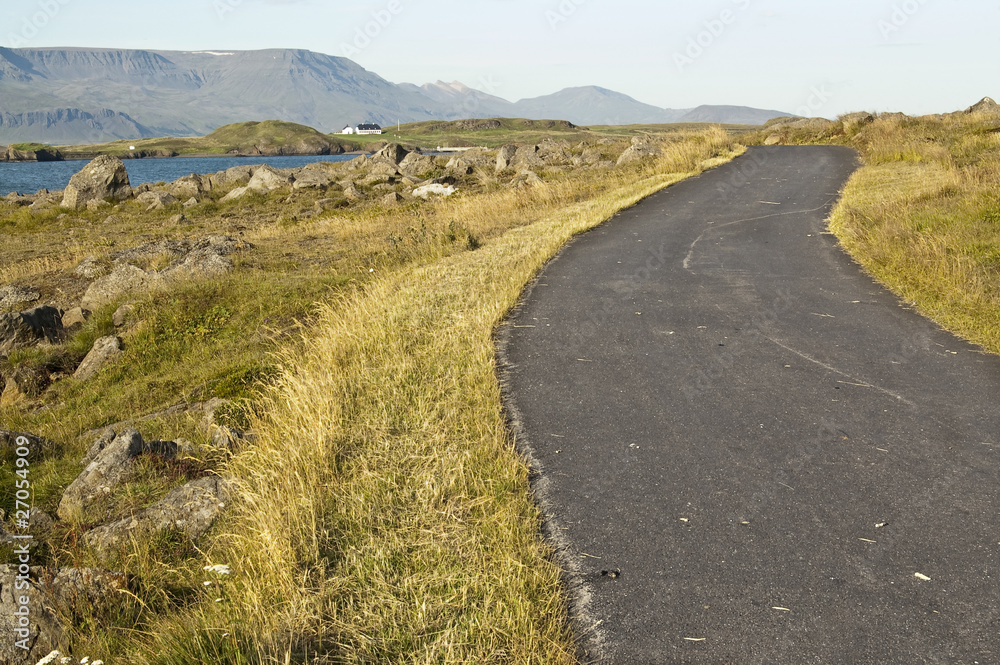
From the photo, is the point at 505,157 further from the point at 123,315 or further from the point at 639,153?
the point at 123,315

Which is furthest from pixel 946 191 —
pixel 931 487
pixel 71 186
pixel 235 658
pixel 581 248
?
pixel 71 186

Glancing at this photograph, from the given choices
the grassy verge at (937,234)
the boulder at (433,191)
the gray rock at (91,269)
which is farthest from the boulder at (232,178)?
the grassy verge at (937,234)

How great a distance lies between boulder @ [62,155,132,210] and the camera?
3384 cm

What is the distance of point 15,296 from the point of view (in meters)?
16.0

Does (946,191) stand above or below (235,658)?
above

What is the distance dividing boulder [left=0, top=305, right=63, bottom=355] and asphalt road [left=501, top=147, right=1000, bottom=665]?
1067cm

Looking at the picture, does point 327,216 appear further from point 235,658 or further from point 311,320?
point 235,658

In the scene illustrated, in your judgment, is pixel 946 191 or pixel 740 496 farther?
pixel 946 191

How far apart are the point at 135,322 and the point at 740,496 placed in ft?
42.7

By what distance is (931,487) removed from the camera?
14.8 ft

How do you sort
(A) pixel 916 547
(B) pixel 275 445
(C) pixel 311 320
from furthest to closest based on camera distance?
1. (C) pixel 311 320
2. (B) pixel 275 445
3. (A) pixel 916 547

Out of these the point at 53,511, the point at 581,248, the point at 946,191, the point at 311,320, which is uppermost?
the point at 946,191

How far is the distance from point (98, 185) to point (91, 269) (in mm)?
19857

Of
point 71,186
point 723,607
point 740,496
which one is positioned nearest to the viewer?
point 723,607
